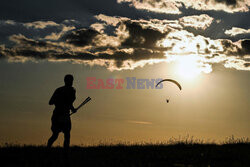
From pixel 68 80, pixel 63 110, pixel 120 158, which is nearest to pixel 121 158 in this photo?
pixel 120 158

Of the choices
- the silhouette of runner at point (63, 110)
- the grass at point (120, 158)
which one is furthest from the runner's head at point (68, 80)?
the grass at point (120, 158)

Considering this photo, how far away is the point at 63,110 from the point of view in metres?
12.5

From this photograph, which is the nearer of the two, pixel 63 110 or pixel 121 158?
pixel 63 110

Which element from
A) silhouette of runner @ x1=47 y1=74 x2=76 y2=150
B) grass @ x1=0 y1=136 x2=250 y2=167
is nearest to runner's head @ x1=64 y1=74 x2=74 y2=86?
silhouette of runner @ x1=47 y1=74 x2=76 y2=150

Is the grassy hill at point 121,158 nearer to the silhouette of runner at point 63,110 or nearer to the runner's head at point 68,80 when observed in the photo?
the silhouette of runner at point 63,110

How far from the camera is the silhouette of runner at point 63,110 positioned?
1244 centimetres

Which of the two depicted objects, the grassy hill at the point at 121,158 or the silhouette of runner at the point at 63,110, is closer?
the grassy hill at the point at 121,158

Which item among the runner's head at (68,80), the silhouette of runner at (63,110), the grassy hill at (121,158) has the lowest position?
the grassy hill at (121,158)

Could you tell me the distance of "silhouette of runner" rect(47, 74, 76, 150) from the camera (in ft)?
40.8

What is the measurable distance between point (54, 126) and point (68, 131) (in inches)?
21.3

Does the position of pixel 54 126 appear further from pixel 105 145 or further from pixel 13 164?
pixel 105 145

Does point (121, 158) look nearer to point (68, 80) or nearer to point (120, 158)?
point (120, 158)

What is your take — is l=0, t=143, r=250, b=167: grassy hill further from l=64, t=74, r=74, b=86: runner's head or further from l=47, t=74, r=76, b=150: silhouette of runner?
l=64, t=74, r=74, b=86: runner's head

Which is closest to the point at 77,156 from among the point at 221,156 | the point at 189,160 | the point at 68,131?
the point at 68,131
